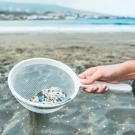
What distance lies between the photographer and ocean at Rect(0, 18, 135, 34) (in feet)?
6.51

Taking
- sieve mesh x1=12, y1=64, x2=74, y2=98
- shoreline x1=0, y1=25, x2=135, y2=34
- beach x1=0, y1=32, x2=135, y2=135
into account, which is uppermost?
sieve mesh x1=12, y1=64, x2=74, y2=98

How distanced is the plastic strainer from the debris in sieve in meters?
0.02

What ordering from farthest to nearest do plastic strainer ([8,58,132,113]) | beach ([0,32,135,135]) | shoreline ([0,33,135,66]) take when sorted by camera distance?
shoreline ([0,33,135,66]) → beach ([0,32,135,135]) → plastic strainer ([8,58,132,113])

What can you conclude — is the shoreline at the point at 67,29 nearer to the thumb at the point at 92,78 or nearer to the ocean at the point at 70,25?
the ocean at the point at 70,25

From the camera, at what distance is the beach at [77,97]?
1.30 meters

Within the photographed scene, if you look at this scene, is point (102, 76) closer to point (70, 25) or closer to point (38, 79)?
point (38, 79)

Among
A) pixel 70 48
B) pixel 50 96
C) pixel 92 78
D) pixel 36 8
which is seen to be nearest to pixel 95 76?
pixel 92 78

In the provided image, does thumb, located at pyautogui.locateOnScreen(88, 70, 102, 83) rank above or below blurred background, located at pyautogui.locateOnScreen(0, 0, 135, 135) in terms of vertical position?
above

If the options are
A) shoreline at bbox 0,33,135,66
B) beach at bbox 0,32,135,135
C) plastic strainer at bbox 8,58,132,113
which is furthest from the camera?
shoreline at bbox 0,33,135,66

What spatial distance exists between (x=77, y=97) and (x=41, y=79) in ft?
1.51

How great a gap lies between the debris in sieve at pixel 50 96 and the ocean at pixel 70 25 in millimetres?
945

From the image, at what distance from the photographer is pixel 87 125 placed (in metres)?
1.32

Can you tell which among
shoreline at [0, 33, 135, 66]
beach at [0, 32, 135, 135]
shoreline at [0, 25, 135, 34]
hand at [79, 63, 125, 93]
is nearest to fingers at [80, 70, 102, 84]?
hand at [79, 63, 125, 93]

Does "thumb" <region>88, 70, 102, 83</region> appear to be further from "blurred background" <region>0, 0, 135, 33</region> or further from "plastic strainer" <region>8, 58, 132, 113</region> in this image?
"blurred background" <region>0, 0, 135, 33</region>
